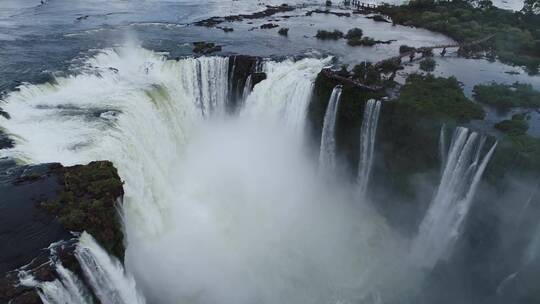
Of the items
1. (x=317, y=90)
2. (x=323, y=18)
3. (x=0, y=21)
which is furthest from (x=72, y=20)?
(x=317, y=90)

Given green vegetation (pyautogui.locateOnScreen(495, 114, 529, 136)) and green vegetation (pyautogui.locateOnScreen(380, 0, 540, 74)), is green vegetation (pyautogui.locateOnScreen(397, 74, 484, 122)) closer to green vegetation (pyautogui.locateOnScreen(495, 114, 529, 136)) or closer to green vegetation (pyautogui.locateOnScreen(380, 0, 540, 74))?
green vegetation (pyautogui.locateOnScreen(495, 114, 529, 136))

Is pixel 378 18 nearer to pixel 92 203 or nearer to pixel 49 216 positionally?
pixel 92 203

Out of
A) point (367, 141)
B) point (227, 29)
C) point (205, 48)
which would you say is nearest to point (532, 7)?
point (227, 29)

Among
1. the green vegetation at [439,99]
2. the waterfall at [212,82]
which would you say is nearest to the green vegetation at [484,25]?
the green vegetation at [439,99]

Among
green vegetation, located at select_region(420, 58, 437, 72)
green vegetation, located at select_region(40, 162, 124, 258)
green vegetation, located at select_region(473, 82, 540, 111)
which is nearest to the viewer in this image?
green vegetation, located at select_region(40, 162, 124, 258)

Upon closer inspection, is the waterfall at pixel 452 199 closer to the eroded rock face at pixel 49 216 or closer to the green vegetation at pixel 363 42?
the eroded rock face at pixel 49 216

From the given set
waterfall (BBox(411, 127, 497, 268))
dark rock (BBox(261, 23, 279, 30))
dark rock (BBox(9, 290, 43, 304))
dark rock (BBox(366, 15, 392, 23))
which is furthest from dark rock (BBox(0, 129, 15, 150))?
dark rock (BBox(366, 15, 392, 23))
